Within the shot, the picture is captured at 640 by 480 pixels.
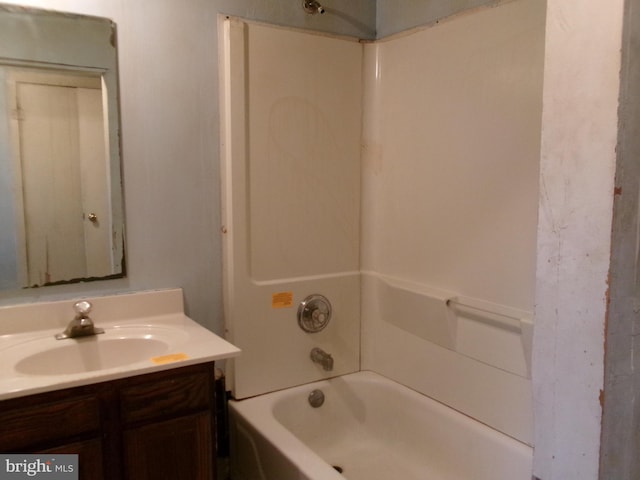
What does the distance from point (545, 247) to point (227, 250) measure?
1346 mm

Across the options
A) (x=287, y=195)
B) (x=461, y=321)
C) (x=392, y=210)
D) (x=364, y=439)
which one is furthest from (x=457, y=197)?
(x=364, y=439)

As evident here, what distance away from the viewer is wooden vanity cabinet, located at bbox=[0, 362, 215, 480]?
125cm

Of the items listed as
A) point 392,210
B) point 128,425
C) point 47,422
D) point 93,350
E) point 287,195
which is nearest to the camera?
point 47,422

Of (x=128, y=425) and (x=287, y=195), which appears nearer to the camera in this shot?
(x=128, y=425)

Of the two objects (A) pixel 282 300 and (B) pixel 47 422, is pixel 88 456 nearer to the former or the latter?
(B) pixel 47 422

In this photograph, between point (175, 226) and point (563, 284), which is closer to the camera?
point (563, 284)

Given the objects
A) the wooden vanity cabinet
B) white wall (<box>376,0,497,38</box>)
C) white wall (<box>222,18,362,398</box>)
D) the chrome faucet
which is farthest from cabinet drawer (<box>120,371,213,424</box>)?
white wall (<box>376,0,497,38</box>)

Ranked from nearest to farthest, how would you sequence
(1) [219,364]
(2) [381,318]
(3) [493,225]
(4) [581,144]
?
(4) [581,144] < (3) [493,225] < (1) [219,364] < (2) [381,318]

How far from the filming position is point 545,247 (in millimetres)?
781

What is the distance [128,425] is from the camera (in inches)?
54.2

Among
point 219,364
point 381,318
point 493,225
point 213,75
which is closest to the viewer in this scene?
point 493,225

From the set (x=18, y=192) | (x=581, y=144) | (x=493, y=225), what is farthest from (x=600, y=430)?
(x=18, y=192)

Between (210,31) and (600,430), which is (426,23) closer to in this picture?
(210,31)

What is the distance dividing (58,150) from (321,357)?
1.25 metres
